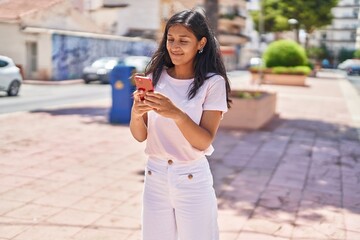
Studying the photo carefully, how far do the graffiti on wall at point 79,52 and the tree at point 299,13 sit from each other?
20001 mm

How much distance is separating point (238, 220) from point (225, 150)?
3.22m

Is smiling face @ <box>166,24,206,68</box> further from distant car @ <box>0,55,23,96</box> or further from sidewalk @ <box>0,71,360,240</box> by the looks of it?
distant car @ <box>0,55,23,96</box>

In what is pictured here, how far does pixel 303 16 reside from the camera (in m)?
40.9

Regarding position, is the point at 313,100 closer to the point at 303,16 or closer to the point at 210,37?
the point at 210,37

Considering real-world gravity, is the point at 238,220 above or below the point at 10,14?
below

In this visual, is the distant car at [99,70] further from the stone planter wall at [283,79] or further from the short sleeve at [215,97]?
the short sleeve at [215,97]

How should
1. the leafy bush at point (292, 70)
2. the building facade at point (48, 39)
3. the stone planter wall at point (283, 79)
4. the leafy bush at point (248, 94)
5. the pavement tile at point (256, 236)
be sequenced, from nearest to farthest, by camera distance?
the pavement tile at point (256, 236) → the building facade at point (48, 39) → the leafy bush at point (248, 94) → the leafy bush at point (292, 70) → the stone planter wall at point (283, 79)

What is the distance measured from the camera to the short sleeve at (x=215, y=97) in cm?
203

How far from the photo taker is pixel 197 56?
2115 millimetres

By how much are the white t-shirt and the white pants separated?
0.05 metres

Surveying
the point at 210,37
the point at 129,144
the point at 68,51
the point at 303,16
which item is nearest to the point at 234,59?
the point at 303,16

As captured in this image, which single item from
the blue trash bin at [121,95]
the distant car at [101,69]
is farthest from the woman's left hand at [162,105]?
the distant car at [101,69]

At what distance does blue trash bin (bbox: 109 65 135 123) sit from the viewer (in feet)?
32.4

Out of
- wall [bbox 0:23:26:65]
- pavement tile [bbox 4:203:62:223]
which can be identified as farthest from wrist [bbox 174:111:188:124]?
wall [bbox 0:23:26:65]
